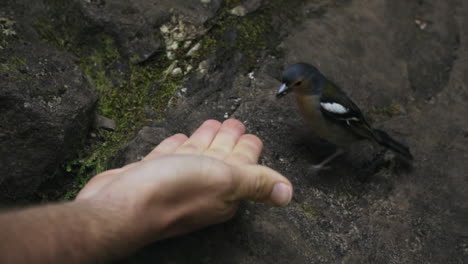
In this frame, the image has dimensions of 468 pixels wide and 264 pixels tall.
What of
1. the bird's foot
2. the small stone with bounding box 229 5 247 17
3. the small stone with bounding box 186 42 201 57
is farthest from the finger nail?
the small stone with bounding box 229 5 247 17

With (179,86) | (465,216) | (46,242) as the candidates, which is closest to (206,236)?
(46,242)

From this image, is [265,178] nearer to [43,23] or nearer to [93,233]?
[93,233]

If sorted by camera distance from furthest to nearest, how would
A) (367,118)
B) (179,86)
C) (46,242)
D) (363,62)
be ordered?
(363,62) < (367,118) < (179,86) < (46,242)

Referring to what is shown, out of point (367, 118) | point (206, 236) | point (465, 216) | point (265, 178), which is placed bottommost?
point (465, 216)

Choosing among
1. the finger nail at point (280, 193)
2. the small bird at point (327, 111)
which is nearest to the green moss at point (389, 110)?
the small bird at point (327, 111)

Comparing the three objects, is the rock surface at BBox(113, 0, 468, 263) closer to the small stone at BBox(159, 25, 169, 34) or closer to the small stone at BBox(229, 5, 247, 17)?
the small stone at BBox(229, 5, 247, 17)

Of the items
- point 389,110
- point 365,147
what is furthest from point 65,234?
point 389,110

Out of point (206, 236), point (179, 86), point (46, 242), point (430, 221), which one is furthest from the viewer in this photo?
point (179, 86)

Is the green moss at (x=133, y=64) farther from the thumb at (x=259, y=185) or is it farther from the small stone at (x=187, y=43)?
the thumb at (x=259, y=185)
